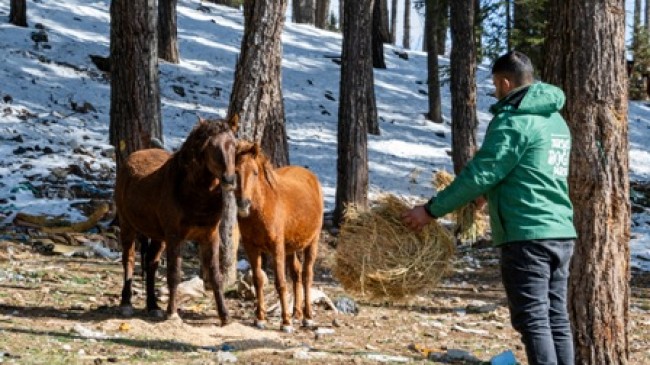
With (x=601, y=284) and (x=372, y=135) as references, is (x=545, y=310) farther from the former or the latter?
(x=372, y=135)

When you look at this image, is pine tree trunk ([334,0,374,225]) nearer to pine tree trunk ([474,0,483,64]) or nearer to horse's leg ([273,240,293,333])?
pine tree trunk ([474,0,483,64])

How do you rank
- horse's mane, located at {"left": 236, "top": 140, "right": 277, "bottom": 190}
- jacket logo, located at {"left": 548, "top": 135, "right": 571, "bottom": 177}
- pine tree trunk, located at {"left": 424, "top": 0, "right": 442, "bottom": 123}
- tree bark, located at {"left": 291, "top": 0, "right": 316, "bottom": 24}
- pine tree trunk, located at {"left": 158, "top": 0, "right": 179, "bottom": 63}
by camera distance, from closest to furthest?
1. jacket logo, located at {"left": 548, "top": 135, "right": 571, "bottom": 177}
2. horse's mane, located at {"left": 236, "top": 140, "right": 277, "bottom": 190}
3. pine tree trunk, located at {"left": 158, "top": 0, "right": 179, "bottom": 63}
4. pine tree trunk, located at {"left": 424, "top": 0, "right": 442, "bottom": 123}
5. tree bark, located at {"left": 291, "top": 0, "right": 316, "bottom": 24}

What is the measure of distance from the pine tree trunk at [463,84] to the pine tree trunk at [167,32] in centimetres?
1132

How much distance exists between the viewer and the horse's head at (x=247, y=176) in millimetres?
8367

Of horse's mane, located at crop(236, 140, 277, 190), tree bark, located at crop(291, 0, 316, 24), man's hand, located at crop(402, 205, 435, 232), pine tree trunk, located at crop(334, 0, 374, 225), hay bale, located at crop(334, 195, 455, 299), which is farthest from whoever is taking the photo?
tree bark, located at crop(291, 0, 316, 24)

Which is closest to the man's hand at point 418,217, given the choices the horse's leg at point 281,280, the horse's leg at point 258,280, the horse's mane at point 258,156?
the horse's mane at point 258,156

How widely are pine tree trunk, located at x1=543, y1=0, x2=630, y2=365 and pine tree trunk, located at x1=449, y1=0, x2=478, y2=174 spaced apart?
10596mm

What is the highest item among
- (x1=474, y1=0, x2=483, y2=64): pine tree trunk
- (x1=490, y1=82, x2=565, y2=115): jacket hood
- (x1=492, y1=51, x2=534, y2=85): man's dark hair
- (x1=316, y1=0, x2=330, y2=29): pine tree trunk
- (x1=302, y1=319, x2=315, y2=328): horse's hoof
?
(x1=316, y1=0, x2=330, y2=29): pine tree trunk

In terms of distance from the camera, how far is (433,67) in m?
28.5

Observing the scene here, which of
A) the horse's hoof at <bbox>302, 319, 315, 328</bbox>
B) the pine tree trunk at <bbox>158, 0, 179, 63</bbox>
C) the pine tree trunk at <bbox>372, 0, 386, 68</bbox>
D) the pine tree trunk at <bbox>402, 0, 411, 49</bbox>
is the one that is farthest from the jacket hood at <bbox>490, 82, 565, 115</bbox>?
the pine tree trunk at <bbox>402, 0, 411, 49</bbox>

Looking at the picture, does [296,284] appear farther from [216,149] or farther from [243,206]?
[216,149]

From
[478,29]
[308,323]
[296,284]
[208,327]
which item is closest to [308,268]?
[296,284]

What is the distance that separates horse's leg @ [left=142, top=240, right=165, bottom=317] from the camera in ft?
31.9

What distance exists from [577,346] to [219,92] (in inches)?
796
